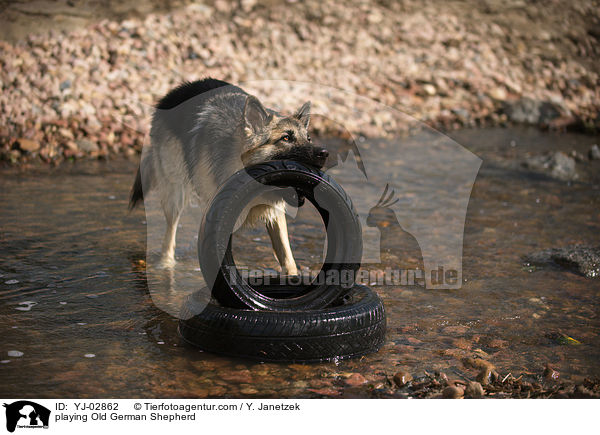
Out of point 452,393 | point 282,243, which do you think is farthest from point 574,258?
point 452,393

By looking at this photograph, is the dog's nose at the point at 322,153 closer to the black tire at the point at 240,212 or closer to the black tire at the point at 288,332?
the black tire at the point at 240,212

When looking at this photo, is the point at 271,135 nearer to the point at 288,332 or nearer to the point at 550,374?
the point at 288,332

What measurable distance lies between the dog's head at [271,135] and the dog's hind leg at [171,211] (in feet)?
4.28

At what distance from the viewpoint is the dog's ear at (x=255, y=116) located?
5723 mm

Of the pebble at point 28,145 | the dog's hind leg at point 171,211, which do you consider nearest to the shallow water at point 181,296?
the dog's hind leg at point 171,211

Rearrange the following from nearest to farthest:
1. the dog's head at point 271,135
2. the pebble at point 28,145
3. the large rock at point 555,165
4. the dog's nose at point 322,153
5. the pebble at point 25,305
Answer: the pebble at point 25,305
the dog's nose at point 322,153
the dog's head at point 271,135
the pebble at point 28,145
the large rock at point 555,165

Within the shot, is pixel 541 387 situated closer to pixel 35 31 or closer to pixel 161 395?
pixel 161 395

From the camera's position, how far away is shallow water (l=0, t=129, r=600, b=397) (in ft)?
13.7

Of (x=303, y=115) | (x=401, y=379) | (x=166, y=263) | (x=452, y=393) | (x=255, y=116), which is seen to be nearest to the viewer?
(x=452, y=393)

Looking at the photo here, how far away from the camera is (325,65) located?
51.1 ft

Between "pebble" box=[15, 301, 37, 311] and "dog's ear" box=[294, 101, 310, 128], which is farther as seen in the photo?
"dog's ear" box=[294, 101, 310, 128]

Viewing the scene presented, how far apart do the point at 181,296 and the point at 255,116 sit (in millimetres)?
1720

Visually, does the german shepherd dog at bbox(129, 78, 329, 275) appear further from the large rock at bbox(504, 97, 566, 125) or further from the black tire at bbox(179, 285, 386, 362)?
the large rock at bbox(504, 97, 566, 125)

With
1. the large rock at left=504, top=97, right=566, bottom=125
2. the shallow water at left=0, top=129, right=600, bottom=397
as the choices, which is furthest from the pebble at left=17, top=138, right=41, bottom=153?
the large rock at left=504, top=97, right=566, bottom=125
